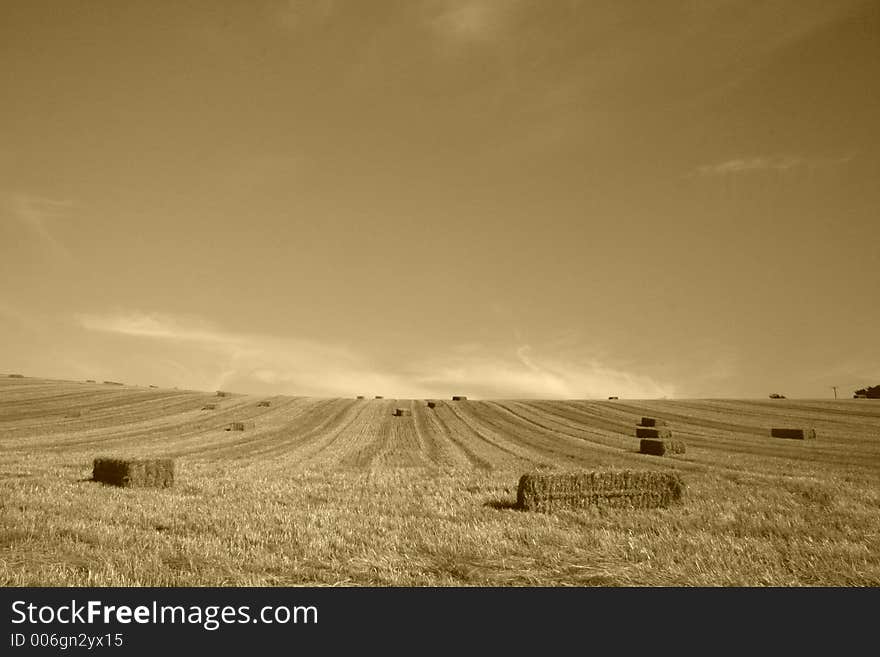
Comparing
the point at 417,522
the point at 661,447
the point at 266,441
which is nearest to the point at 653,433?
the point at 661,447

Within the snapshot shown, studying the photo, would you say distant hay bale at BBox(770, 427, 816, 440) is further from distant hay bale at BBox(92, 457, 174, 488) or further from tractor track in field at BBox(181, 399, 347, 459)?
distant hay bale at BBox(92, 457, 174, 488)

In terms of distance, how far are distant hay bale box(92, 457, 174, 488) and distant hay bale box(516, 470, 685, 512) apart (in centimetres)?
873

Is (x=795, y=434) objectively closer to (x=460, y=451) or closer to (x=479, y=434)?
(x=479, y=434)

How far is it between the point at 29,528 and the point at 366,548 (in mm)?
5079

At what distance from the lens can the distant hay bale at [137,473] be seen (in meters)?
A: 13.9

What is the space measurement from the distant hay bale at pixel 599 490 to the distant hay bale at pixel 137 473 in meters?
8.73

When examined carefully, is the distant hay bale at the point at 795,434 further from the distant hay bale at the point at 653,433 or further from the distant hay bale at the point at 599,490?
the distant hay bale at the point at 599,490

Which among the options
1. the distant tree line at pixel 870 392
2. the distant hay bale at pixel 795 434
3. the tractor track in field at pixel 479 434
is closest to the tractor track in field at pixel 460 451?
the tractor track in field at pixel 479 434

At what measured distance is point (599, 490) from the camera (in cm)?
1199

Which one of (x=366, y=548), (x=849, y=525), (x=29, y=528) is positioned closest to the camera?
(x=366, y=548)

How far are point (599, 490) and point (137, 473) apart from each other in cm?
1077
